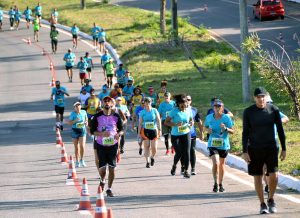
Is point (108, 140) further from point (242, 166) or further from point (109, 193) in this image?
point (242, 166)

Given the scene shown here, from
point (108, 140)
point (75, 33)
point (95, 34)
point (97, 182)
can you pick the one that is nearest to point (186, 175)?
point (97, 182)

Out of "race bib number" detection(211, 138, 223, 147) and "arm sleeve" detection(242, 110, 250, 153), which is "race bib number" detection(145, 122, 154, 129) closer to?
"race bib number" detection(211, 138, 223, 147)

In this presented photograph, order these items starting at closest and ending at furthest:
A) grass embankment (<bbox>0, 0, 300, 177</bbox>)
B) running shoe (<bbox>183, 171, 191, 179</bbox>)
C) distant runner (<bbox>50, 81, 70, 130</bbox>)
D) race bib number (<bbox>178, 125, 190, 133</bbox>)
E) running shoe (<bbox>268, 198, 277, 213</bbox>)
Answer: running shoe (<bbox>268, 198, 277, 213</bbox>), race bib number (<bbox>178, 125, 190, 133</bbox>), running shoe (<bbox>183, 171, 191, 179</bbox>), distant runner (<bbox>50, 81, 70, 130</bbox>), grass embankment (<bbox>0, 0, 300, 177</bbox>)

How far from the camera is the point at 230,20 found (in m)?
61.8

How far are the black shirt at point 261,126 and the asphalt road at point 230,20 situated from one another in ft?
106

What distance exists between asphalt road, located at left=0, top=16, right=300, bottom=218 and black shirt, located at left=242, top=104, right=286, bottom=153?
109cm

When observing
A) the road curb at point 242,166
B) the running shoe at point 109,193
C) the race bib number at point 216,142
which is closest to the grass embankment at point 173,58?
the road curb at point 242,166

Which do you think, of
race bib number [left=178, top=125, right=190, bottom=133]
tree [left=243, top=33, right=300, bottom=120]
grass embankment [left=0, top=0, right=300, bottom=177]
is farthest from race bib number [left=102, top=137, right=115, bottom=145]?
tree [left=243, top=33, right=300, bottom=120]

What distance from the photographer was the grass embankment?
3159cm

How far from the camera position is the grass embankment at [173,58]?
3159 cm

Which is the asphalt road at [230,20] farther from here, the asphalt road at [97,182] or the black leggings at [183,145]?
the black leggings at [183,145]

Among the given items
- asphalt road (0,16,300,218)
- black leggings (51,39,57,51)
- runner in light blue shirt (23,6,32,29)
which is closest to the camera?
asphalt road (0,16,300,218)

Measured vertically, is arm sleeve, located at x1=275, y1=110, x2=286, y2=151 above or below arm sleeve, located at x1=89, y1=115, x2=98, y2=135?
above

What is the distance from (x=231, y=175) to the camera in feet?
65.5
